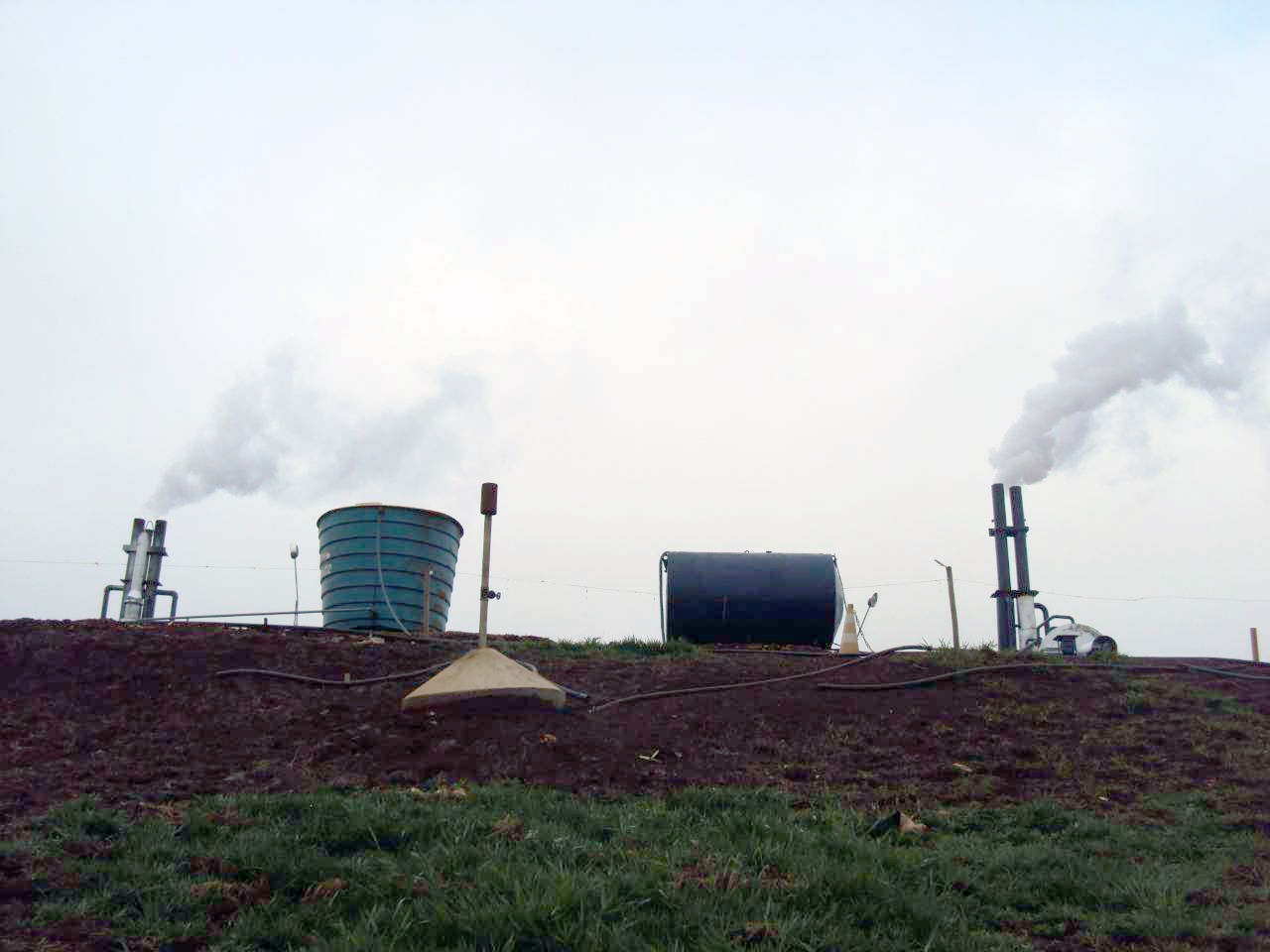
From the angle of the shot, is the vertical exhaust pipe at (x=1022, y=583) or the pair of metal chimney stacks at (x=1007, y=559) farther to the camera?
the pair of metal chimney stacks at (x=1007, y=559)

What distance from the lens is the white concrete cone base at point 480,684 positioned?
30.8 feet

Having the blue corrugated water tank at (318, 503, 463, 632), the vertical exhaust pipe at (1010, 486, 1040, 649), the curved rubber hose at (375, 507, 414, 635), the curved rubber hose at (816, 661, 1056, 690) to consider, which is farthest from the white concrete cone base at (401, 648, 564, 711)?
the vertical exhaust pipe at (1010, 486, 1040, 649)

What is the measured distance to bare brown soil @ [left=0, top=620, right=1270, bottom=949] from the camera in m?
7.54

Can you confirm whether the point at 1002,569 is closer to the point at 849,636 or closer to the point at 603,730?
the point at 849,636

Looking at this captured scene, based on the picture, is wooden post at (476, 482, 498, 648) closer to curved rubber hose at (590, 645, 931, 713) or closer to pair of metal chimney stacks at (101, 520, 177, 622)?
curved rubber hose at (590, 645, 931, 713)

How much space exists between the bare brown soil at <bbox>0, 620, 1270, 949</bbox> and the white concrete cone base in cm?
14

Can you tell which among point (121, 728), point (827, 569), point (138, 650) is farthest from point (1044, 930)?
point (827, 569)

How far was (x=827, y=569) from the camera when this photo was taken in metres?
16.8

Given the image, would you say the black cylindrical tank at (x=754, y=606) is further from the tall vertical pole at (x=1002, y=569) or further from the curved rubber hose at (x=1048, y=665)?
the tall vertical pole at (x=1002, y=569)

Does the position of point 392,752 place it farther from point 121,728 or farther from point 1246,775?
point 1246,775

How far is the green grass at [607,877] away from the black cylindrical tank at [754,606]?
31.9 ft

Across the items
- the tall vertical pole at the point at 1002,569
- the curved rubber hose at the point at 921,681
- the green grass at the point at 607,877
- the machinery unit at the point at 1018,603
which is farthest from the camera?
the tall vertical pole at the point at 1002,569

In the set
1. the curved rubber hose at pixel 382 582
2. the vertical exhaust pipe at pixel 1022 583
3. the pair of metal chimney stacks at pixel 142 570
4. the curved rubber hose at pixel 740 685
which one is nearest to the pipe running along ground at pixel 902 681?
the curved rubber hose at pixel 740 685

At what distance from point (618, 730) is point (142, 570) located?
15571mm
